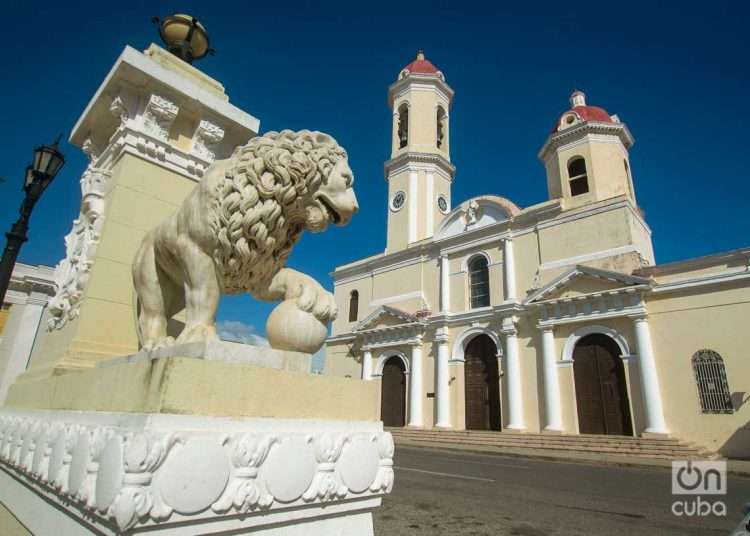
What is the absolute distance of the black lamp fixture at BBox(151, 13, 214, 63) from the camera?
152 inches

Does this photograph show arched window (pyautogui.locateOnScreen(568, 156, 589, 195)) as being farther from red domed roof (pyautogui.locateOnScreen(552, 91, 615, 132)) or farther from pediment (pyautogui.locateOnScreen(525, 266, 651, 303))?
pediment (pyautogui.locateOnScreen(525, 266, 651, 303))

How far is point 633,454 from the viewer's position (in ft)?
35.9

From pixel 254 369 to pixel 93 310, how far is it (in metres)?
2.03

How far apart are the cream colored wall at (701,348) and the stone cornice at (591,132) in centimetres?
713

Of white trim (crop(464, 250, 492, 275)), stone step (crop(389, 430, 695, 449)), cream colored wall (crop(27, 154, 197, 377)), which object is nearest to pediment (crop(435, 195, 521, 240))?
white trim (crop(464, 250, 492, 275))

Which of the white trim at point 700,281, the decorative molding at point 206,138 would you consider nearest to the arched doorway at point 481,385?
the white trim at point 700,281

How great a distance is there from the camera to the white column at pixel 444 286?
17.6 metres

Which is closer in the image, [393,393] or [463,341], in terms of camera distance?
[463,341]

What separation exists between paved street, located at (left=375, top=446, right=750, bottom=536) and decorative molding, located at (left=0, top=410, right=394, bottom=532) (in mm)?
2377

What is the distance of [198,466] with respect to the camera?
3.99 ft

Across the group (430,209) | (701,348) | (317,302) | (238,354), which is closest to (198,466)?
(238,354)

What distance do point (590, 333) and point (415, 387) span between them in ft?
23.4

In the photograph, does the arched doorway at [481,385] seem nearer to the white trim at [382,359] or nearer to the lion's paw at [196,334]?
the white trim at [382,359]

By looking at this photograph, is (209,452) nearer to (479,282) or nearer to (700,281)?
(700,281)
